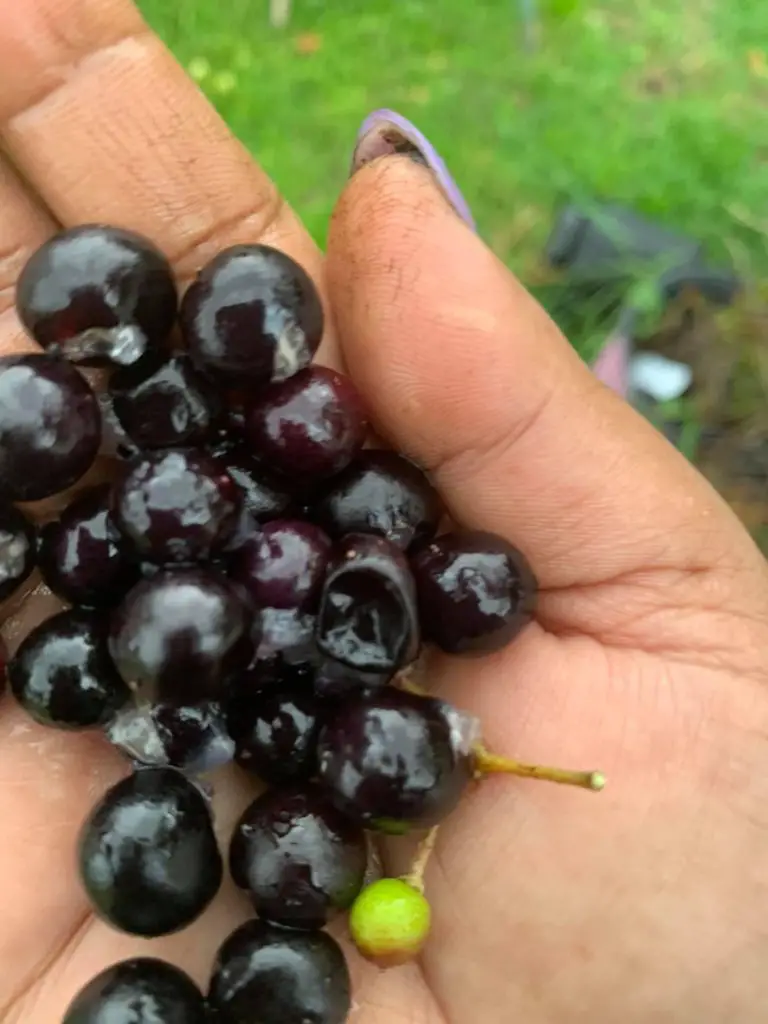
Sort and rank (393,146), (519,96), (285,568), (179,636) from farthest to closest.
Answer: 1. (519,96)
2. (393,146)
3. (285,568)
4. (179,636)

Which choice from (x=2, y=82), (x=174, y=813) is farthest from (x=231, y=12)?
(x=174, y=813)

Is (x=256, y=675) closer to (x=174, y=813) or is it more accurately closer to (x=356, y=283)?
(x=174, y=813)

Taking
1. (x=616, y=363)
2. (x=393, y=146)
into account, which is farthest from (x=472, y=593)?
(x=616, y=363)

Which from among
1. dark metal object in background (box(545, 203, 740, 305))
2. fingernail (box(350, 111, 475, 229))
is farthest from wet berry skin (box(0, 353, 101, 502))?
dark metal object in background (box(545, 203, 740, 305))

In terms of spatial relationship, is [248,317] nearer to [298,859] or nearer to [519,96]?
[298,859]

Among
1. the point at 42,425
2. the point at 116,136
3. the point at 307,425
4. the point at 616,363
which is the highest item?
the point at 116,136

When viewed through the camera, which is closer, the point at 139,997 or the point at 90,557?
the point at 139,997
